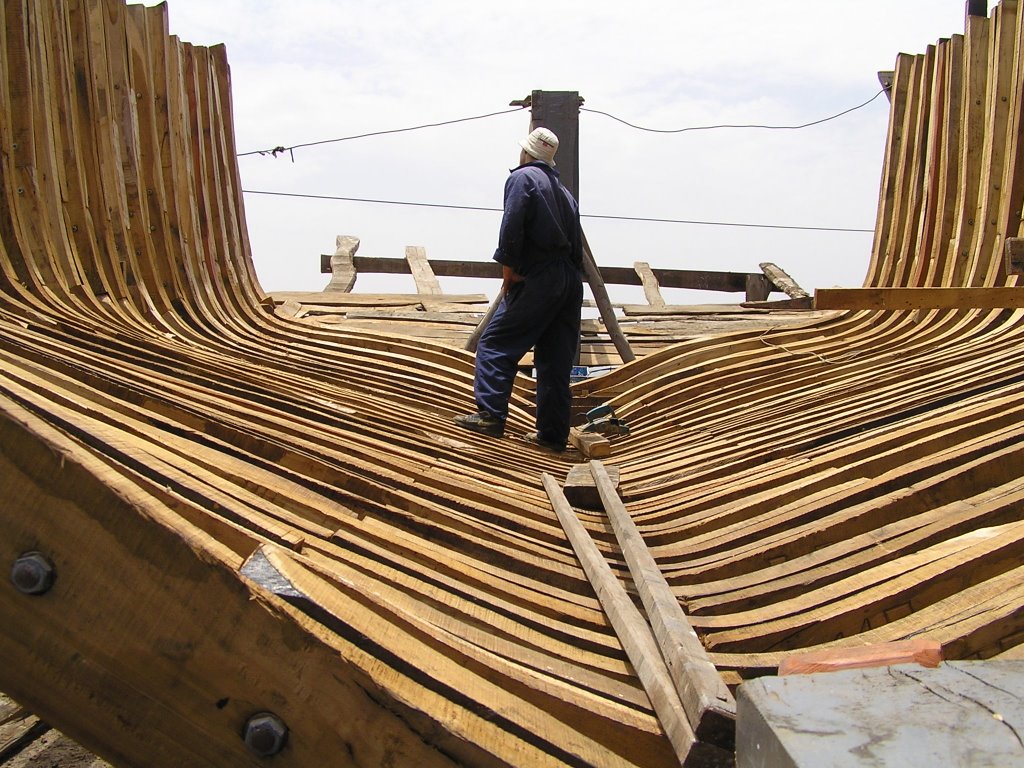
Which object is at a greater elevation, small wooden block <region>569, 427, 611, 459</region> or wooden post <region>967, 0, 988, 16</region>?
wooden post <region>967, 0, 988, 16</region>

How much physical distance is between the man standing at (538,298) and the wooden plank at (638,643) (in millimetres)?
1956

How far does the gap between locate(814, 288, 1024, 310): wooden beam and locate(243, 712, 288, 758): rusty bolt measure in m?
3.48

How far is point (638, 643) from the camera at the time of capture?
234 centimetres

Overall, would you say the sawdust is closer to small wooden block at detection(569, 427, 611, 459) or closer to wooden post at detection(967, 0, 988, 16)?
Answer: small wooden block at detection(569, 427, 611, 459)

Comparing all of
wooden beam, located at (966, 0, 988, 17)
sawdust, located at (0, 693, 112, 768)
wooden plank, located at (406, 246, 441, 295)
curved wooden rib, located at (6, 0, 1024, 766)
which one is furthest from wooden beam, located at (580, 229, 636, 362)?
sawdust, located at (0, 693, 112, 768)

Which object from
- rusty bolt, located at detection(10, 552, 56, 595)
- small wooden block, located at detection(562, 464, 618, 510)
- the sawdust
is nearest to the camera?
rusty bolt, located at detection(10, 552, 56, 595)

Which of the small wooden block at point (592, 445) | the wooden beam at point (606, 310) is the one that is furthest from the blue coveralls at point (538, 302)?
the wooden beam at point (606, 310)

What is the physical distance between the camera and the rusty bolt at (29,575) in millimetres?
1629

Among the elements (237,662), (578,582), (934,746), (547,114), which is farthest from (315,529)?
(547,114)

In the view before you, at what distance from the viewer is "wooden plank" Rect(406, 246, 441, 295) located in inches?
378

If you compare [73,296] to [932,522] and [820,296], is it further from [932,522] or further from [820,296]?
[932,522]

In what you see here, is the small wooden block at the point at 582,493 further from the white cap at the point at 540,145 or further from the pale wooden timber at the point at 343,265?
the pale wooden timber at the point at 343,265

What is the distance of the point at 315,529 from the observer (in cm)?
254

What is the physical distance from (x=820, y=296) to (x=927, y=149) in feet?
11.5
